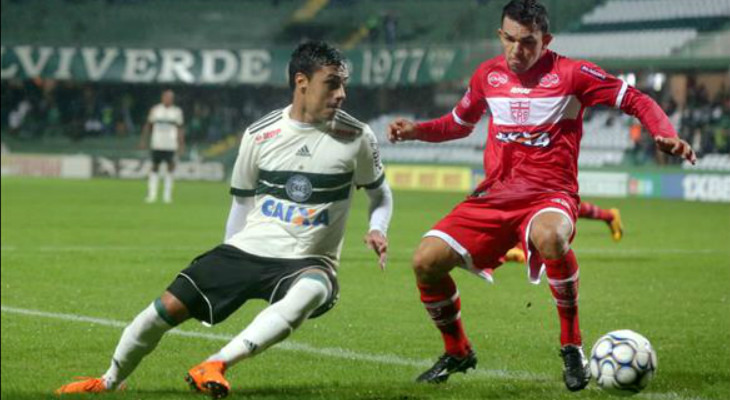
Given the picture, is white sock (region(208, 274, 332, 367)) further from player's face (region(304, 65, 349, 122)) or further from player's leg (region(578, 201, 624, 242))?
player's leg (region(578, 201, 624, 242))

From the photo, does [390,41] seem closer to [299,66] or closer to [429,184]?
[429,184]

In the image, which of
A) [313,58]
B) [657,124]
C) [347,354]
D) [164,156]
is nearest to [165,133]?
[164,156]

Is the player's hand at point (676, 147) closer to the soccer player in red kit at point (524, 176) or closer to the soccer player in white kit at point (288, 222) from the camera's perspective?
the soccer player in red kit at point (524, 176)

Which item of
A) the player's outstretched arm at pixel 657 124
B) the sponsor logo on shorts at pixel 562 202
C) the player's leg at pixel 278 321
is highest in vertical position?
the player's outstretched arm at pixel 657 124

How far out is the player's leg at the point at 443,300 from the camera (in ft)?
21.3

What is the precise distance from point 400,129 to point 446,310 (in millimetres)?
944

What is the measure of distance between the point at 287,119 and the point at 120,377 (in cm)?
137

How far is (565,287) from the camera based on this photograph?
252 inches

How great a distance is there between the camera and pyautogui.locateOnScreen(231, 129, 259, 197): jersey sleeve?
585 cm

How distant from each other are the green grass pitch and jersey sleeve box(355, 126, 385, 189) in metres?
0.98

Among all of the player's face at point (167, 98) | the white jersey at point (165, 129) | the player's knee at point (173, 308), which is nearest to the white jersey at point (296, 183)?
the player's knee at point (173, 308)

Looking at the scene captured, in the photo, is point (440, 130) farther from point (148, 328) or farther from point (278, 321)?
point (148, 328)

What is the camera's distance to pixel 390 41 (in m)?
41.2

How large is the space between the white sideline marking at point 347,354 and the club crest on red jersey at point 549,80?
149 cm
